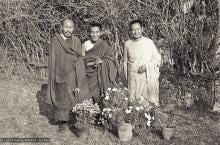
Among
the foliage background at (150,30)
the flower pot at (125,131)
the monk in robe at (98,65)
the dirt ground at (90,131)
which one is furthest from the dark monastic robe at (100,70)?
the foliage background at (150,30)

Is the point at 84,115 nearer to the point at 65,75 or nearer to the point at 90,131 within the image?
the point at 90,131

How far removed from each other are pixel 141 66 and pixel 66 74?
1.33 meters

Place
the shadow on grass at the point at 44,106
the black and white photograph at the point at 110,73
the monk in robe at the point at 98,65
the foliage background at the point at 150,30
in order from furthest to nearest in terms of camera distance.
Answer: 1. the foliage background at the point at 150,30
2. the shadow on grass at the point at 44,106
3. the monk in robe at the point at 98,65
4. the black and white photograph at the point at 110,73

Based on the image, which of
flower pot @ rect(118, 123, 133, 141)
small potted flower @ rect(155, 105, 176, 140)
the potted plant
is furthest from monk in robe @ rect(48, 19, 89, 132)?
small potted flower @ rect(155, 105, 176, 140)

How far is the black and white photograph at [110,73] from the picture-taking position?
6453mm

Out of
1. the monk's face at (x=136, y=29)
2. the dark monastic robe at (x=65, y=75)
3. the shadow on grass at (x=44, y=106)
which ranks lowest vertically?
the shadow on grass at (x=44, y=106)

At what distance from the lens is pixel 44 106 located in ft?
29.1

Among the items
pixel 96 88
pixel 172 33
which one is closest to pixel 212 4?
pixel 172 33

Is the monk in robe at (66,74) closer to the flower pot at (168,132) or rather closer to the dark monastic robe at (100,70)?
the dark monastic robe at (100,70)

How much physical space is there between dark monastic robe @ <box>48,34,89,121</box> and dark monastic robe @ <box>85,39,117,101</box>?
21cm

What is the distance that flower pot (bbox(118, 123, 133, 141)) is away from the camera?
6242 mm

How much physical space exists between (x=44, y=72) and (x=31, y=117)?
139 inches

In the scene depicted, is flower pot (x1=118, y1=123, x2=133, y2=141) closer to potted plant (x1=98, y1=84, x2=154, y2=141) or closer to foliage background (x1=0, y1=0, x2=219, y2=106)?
potted plant (x1=98, y1=84, x2=154, y2=141)

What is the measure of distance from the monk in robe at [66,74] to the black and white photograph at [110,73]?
18 mm
